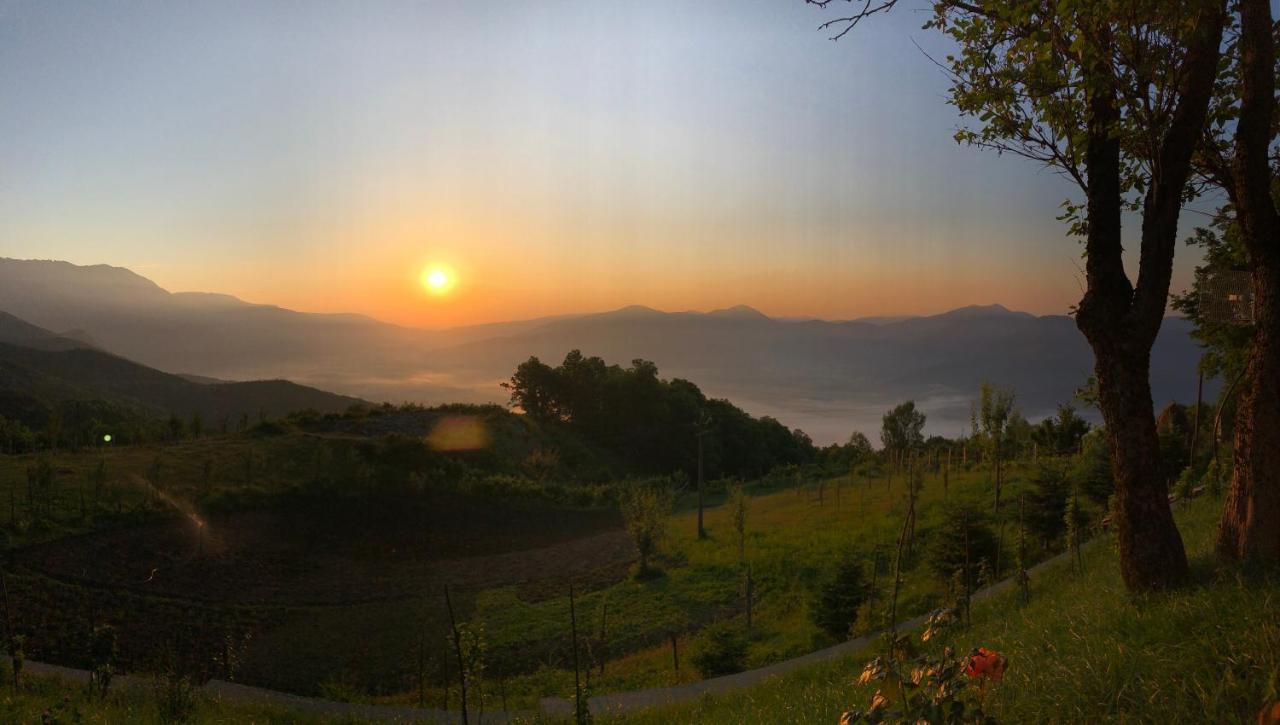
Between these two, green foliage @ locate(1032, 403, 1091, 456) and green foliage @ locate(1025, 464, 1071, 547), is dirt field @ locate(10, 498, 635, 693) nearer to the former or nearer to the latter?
green foliage @ locate(1025, 464, 1071, 547)

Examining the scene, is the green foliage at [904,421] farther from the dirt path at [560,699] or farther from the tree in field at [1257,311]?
the tree in field at [1257,311]

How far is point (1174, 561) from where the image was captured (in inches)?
220

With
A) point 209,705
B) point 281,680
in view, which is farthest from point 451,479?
point 209,705

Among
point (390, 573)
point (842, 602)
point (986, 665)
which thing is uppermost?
point (986, 665)

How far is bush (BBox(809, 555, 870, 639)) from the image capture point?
1324 cm

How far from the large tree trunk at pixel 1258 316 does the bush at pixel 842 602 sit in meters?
7.80

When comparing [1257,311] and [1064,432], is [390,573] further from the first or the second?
[1064,432]

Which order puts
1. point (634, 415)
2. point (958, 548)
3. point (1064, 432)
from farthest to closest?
point (634, 415), point (1064, 432), point (958, 548)

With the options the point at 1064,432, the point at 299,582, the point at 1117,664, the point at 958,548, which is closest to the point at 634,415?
the point at 1064,432

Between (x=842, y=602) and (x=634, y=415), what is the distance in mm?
49692

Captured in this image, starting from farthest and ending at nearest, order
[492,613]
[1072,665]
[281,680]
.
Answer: [492,613] < [281,680] < [1072,665]

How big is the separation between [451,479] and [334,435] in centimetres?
897

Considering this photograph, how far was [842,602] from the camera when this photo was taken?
13.3m

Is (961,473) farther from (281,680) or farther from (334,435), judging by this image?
(334,435)
